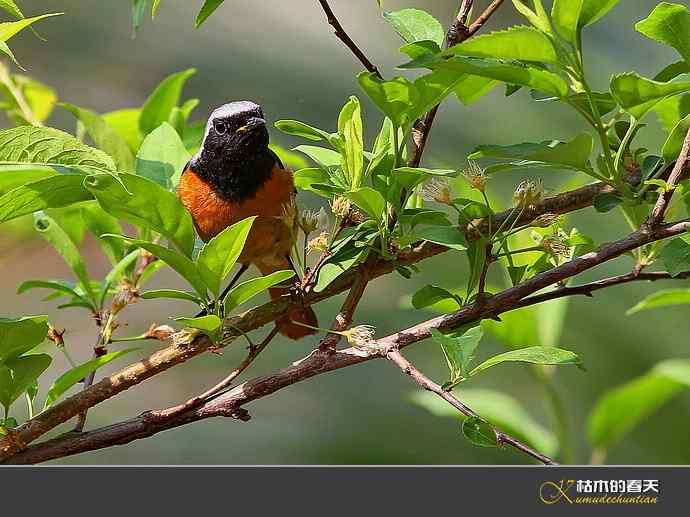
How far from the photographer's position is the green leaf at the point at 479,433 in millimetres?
671

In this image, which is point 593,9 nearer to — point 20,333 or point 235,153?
point 20,333

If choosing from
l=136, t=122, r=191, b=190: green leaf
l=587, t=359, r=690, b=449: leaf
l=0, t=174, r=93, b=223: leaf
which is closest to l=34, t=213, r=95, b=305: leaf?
l=136, t=122, r=191, b=190: green leaf

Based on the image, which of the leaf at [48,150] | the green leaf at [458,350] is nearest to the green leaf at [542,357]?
the green leaf at [458,350]

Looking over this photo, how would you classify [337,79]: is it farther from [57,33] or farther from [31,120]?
[31,120]

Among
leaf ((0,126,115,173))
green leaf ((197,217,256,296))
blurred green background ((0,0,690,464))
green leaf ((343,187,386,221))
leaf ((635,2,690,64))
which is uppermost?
leaf ((635,2,690,64))

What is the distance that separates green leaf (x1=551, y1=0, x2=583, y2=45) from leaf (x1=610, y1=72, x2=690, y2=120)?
46 mm

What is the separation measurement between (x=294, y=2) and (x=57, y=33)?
1.07 meters

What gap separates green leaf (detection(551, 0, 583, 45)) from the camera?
644 millimetres

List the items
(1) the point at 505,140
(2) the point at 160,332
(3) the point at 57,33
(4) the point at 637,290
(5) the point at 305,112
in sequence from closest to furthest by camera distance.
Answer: (2) the point at 160,332
(4) the point at 637,290
(1) the point at 505,140
(5) the point at 305,112
(3) the point at 57,33

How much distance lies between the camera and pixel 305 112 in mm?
3533

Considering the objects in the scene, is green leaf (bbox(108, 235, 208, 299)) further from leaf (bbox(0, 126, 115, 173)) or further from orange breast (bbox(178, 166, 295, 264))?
orange breast (bbox(178, 166, 295, 264))

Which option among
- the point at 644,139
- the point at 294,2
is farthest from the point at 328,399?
the point at 294,2

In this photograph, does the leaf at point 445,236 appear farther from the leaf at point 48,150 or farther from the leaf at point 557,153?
the leaf at point 48,150

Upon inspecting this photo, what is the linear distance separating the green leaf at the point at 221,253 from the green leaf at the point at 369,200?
8 cm
